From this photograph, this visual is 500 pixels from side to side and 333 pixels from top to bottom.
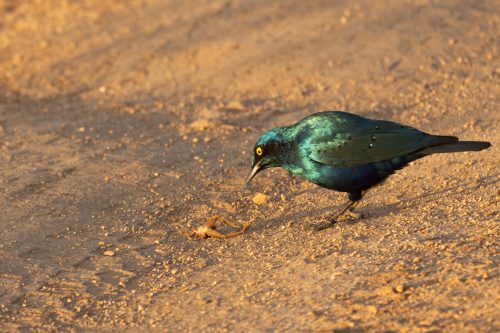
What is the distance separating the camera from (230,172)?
7715 millimetres

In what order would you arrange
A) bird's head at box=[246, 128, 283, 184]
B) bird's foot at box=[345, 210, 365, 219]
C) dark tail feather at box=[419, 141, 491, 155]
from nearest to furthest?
1. dark tail feather at box=[419, 141, 491, 155]
2. bird's head at box=[246, 128, 283, 184]
3. bird's foot at box=[345, 210, 365, 219]

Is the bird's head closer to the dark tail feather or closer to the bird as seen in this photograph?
the bird

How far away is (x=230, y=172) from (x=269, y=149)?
139 centimetres

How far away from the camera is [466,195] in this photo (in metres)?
6.67

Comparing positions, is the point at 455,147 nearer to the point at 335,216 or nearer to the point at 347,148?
the point at 347,148

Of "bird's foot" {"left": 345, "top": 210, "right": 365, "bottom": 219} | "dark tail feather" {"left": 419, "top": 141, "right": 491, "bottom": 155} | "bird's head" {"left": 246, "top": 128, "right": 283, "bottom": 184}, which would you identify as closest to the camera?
"dark tail feather" {"left": 419, "top": 141, "right": 491, "bottom": 155}

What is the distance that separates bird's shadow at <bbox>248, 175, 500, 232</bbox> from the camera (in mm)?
6594

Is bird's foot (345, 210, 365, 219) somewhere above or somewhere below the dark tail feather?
below

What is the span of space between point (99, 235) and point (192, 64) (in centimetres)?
429

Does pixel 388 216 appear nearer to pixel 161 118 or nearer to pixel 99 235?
pixel 99 235

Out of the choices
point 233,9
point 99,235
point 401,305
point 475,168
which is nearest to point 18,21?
point 233,9

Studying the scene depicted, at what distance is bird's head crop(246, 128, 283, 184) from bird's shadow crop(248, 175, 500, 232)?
0.48m

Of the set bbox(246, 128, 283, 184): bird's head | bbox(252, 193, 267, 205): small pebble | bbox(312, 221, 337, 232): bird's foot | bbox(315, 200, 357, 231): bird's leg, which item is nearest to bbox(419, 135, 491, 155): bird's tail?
bbox(315, 200, 357, 231): bird's leg

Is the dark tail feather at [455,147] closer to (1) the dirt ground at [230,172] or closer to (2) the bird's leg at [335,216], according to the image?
(1) the dirt ground at [230,172]
